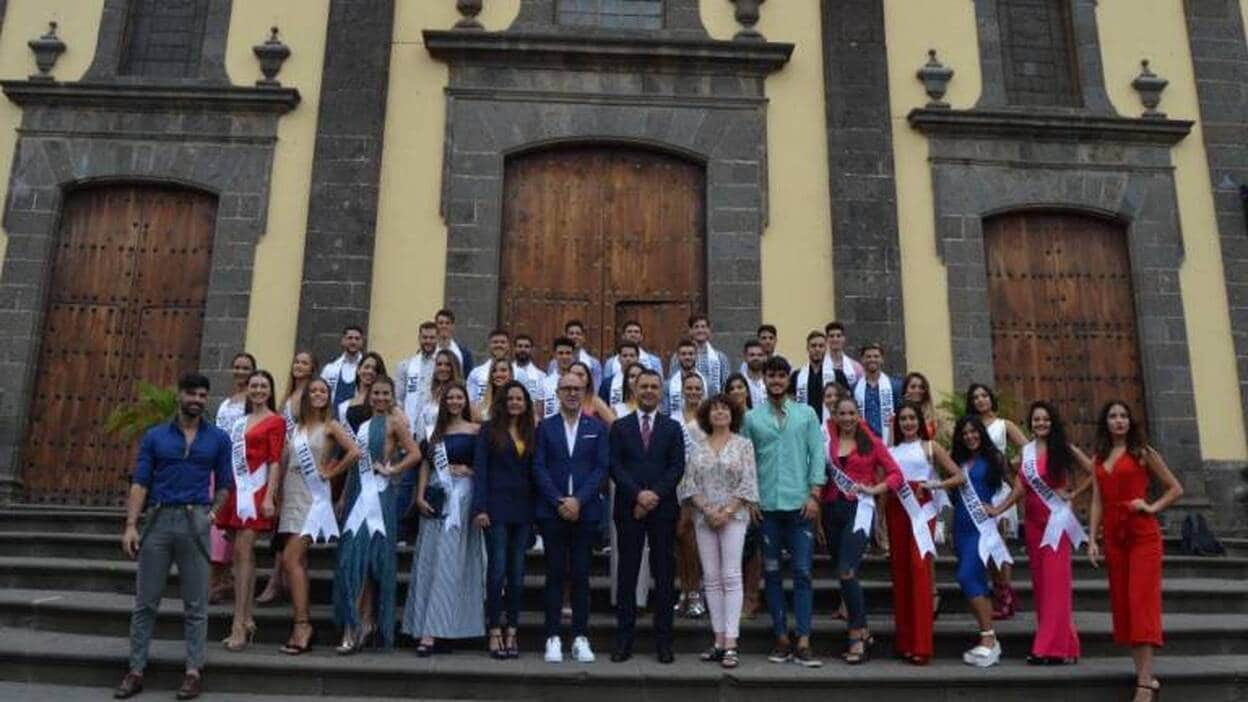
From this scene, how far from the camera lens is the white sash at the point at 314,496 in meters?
6.80

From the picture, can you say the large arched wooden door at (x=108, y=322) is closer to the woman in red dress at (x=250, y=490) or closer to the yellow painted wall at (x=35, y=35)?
the yellow painted wall at (x=35, y=35)

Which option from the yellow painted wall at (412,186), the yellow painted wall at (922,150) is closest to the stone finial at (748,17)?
the yellow painted wall at (922,150)

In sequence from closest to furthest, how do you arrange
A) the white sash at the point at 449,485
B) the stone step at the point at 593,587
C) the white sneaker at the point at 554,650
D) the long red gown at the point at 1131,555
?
the long red gown at the point at 1131,555, the white sneaker at the point at 554,650, the white sash at the point at 449,485, the stone step at the point at 593,587

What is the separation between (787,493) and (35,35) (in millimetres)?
10852

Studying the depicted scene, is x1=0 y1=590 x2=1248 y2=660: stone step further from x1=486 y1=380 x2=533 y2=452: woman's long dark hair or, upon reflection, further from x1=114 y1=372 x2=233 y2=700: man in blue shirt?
x1=486 y1=380 x2=533 y2=452: woman's long dark hair

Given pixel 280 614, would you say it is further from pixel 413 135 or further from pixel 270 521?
pixel 413 135

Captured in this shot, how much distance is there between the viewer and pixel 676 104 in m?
11.8

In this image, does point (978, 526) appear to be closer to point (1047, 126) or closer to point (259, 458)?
point (259, 458)

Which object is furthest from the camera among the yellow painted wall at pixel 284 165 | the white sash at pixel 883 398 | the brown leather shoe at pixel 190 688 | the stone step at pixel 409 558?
the yellow painted wall at pixel 284 165

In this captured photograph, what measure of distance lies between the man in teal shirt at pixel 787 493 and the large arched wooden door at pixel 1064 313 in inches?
216

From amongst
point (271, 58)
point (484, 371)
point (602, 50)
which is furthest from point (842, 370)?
point (271, 58)

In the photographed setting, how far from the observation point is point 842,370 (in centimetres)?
884

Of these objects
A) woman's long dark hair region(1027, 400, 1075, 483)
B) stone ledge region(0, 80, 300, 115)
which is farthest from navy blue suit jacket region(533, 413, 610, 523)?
stone ledge region(0, 80, 300, 115)

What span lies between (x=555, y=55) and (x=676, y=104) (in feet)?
5.29
